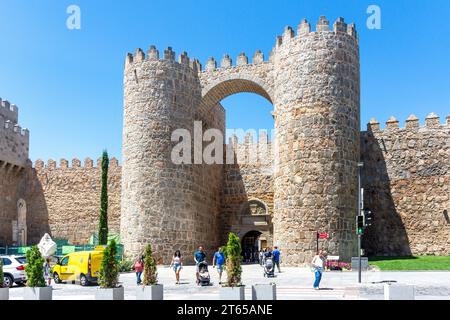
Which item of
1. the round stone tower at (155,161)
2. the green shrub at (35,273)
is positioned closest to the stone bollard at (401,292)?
the green shrub at (35,273)

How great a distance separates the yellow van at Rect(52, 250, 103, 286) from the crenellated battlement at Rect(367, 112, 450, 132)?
53.8 feet

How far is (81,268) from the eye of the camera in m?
19.9

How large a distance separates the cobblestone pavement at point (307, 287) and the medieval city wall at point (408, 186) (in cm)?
732

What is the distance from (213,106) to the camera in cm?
3284

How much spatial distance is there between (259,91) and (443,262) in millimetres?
13197

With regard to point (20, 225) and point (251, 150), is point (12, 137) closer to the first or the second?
point (20, 225)

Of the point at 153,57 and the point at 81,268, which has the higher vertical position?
the point at 153,57

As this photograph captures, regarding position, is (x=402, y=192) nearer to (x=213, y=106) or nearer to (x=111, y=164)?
(x=213, y=106)

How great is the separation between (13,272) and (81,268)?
226 centimetres

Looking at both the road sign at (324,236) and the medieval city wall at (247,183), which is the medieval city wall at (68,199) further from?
the road sign at (324,236)

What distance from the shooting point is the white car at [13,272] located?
63.0ft

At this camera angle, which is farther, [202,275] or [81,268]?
[81,268]

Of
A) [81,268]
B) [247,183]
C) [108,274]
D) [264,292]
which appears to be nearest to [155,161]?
[247,183]
